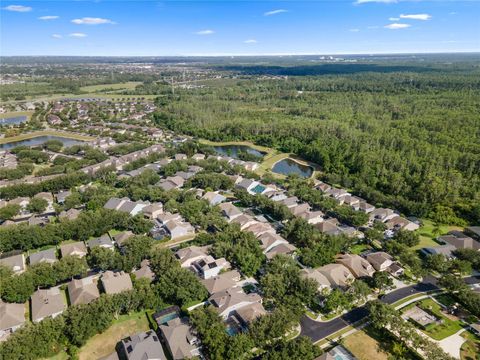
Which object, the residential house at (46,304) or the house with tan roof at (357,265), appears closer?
the residential house at (46,304)

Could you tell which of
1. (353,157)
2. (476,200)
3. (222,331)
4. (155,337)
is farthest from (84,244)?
(476,200)

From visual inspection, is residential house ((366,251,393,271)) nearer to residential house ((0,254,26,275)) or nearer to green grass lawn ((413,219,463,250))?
green grass lawn ((413,219,463,250))

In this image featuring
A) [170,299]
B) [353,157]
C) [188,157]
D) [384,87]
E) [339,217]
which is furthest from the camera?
[384,87]

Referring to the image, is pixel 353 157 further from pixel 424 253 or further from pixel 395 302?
pixel 395 302

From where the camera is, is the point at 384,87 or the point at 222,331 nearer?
the point at 222,331

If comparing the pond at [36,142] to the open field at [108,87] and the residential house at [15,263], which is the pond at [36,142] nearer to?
the residential house at [15,263]

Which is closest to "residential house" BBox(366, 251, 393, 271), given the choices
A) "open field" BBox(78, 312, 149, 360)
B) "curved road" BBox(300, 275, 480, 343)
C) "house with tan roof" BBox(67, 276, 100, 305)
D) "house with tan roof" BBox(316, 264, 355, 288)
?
"curved road" BBox(300, 275, 480, 343)

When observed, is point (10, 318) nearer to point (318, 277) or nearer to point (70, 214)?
point (70, 214)

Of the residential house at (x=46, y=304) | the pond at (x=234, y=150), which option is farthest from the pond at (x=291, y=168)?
the residential house at (x=46, y=304)
